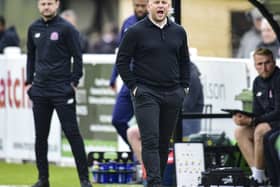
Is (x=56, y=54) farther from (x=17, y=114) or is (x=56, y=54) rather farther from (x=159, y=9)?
(x=17, y=114)

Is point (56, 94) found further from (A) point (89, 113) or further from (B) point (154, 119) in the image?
(A) point (89, 113)

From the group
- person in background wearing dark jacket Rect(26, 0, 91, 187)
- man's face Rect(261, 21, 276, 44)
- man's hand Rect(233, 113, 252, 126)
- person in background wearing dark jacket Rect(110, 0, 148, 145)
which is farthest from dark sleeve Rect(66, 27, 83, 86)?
man's face Rect(261, 21, 276, 44)

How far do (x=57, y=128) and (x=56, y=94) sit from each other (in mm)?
4727

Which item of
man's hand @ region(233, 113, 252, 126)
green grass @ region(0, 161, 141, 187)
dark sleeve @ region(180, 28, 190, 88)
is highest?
dark sleeve @ region(180, 28, 190, 88)

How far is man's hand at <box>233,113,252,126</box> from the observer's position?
14703mm

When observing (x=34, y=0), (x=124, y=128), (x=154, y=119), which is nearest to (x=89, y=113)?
(x=124, y=128)

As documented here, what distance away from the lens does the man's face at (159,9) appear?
1311 centimetres

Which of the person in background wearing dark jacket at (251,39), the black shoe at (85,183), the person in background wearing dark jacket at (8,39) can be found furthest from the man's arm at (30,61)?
the person in background wearing dark jacket at (8,39)

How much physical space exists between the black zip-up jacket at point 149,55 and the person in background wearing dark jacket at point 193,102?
2.69 m

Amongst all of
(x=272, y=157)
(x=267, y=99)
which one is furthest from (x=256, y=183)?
(x=267, y=99)

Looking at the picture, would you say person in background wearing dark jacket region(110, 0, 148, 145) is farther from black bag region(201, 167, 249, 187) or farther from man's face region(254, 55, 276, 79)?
black bag region(201, 167, 249, 187)

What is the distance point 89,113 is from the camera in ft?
61.5

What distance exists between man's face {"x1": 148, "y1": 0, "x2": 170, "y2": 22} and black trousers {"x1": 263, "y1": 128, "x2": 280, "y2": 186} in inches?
74.7

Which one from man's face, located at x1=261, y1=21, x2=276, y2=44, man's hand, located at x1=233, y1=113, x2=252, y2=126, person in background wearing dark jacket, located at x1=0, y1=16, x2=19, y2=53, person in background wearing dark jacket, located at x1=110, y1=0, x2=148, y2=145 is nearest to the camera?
man's hand, located at x1=233, y1=113, x2=252, y2=126
